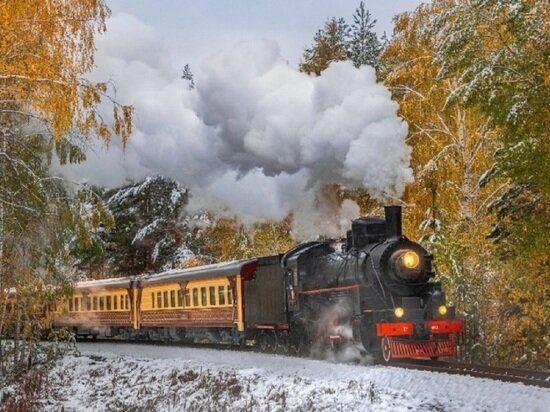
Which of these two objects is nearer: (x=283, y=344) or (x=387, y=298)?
(x=387, y=298)

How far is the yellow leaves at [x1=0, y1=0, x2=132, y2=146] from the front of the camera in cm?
941

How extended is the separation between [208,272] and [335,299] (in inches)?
268

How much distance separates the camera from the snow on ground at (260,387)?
34.1ft

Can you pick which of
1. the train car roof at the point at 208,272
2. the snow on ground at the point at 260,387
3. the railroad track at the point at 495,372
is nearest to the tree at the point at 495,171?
the railroad track at the point at 495,372

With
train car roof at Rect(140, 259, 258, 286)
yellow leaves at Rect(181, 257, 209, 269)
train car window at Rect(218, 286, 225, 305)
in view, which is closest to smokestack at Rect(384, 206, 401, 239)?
train car roof at Rect(140, 259, 258, 286)

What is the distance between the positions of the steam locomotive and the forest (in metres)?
1.45

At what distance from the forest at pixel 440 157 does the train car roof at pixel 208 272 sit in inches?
49.3

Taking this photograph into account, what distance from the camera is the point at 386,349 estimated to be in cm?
1404

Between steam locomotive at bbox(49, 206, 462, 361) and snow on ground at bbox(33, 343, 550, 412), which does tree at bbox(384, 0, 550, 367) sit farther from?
snow on ground at bbox(33, 343, 550, 412)

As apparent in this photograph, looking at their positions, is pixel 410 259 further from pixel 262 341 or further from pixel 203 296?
pixel 203 296

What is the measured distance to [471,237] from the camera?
16.1m

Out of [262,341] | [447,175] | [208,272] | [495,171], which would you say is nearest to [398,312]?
[495,171]

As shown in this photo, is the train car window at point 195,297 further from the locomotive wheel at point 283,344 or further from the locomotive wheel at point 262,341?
the locomotive wheel at point 283,344

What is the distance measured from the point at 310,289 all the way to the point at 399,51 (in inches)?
350
